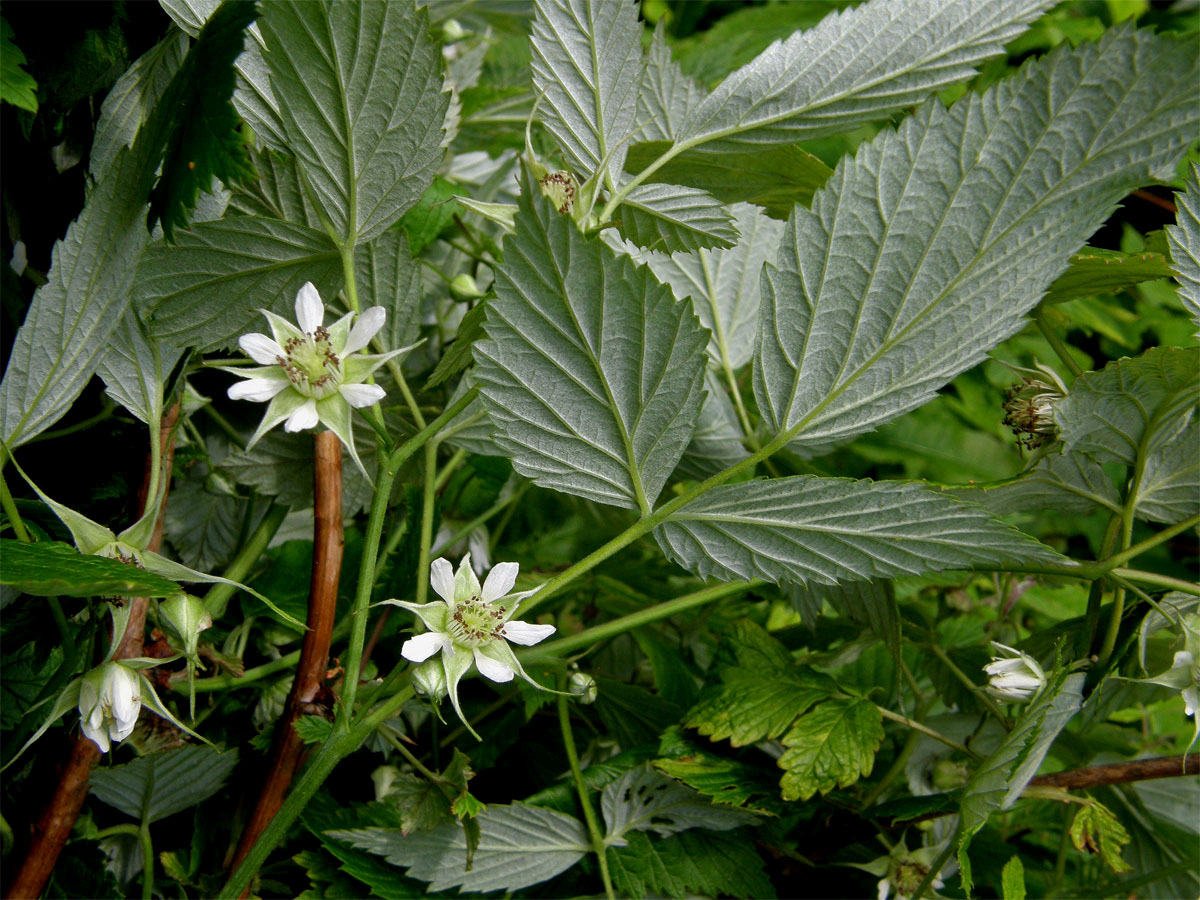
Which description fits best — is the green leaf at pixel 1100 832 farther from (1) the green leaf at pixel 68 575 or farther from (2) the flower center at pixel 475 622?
(1) the green leaf at pixel 68 575

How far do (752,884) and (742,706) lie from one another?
0.10 meters

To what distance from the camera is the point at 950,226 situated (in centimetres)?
39

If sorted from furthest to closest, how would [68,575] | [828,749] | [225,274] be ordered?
[828,749] → [225,274] → [68,575]

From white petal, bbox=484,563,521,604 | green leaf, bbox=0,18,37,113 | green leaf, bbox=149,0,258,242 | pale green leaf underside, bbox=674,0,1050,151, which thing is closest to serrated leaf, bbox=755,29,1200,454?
pale green leaf underside, bbox=674,0,1050,151

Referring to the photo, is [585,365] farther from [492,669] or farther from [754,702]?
[754,702]

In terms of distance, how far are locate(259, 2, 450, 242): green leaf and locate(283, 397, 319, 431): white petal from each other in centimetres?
8

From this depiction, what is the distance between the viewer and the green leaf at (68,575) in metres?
0.30

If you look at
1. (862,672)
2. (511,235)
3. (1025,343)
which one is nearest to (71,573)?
(511,235)

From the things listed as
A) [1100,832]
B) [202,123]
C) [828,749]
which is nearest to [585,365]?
[202,123]

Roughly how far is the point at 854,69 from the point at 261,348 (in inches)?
11.8

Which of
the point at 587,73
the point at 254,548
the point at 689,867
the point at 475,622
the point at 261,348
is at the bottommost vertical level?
the point at 689,867

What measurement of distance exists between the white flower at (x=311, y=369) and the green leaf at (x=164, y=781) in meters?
0.24

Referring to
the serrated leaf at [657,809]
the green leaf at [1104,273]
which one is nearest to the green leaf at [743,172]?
the green leaf at [1104,273]

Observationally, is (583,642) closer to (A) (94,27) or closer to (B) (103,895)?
(B) (103,895)
